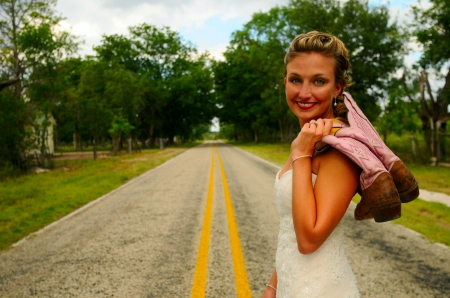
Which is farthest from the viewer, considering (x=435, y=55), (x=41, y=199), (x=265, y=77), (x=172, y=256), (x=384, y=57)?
(x=265, y=77)

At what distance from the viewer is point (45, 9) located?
21.4 meters

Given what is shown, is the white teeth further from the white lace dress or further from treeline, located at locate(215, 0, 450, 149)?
treeline, located at locate(215, 0, 450, 149)

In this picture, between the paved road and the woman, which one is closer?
the woman

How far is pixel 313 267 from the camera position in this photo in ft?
5.41

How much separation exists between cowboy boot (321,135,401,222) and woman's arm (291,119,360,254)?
63 mm

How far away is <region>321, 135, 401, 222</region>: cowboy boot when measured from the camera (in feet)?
4.58

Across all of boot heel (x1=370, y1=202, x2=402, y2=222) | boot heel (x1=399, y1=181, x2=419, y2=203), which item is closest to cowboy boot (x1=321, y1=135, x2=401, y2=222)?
boot heel (x1=370, y1=202, x2=402, y2=222)

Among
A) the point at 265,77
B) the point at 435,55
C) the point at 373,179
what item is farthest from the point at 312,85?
the point at 265,77

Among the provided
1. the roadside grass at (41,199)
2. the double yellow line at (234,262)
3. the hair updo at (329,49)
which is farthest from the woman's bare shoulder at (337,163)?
the roadside grass at (41,199)

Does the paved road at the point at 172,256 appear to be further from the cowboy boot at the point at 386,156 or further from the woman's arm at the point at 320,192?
the cowboy boot at the point at 386,156

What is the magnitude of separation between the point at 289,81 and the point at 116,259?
182 inches

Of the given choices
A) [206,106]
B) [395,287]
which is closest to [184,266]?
[395,287]

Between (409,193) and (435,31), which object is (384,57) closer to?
(435,31)

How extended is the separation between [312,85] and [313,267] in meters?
0.80
